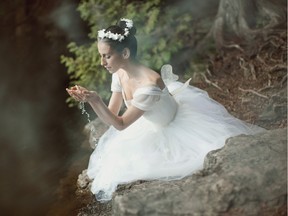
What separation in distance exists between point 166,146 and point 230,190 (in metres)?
1.15

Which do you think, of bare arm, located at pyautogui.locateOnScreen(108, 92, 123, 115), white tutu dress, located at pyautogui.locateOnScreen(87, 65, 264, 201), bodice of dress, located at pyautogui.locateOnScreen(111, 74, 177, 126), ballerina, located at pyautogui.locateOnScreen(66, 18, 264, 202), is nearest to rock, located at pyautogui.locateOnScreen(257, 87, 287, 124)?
white tutu dress, located at pyautogui.locateOnScreen(87, 65, 264, 201)

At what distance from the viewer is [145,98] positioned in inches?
133

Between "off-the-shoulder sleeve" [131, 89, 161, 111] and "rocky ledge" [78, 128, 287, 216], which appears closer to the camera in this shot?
"rocky ledge" [78, 128, 287, 216]

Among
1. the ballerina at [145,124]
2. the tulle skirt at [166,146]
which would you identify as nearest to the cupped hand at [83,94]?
the ballerina at [145,124]

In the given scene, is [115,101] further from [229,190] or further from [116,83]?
[229,190]

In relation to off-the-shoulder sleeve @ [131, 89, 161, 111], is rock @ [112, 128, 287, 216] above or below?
below

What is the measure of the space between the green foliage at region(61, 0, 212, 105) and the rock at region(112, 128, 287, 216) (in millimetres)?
3740

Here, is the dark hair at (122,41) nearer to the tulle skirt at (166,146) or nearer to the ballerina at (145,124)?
the ballerina at (145,124)

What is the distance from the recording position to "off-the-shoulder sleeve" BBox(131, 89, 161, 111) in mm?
3361

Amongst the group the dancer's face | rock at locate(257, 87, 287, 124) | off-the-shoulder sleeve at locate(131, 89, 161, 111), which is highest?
the dancer's face

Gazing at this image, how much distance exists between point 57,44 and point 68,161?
3.58 m

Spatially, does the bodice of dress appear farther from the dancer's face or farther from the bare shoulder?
the dancer's face

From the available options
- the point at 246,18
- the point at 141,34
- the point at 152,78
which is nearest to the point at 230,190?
the point at 152,78

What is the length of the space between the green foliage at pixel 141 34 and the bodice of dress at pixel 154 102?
272 centimetres
